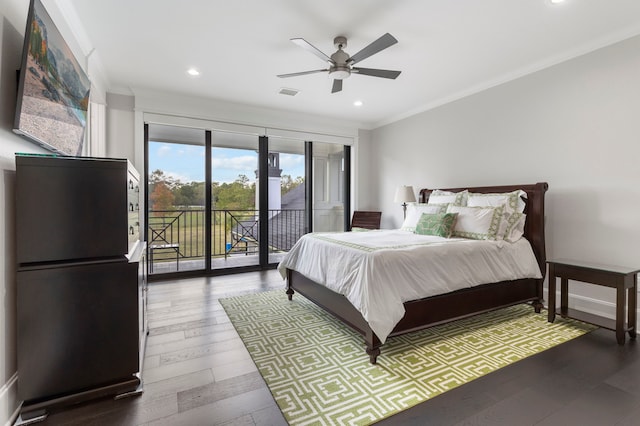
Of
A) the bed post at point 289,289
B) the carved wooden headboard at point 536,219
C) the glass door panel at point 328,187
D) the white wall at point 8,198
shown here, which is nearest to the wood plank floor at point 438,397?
the white wall at point 8,198

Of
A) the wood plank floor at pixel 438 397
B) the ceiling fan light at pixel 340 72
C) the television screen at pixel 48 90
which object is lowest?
the wood plank floor at pixel 438 397

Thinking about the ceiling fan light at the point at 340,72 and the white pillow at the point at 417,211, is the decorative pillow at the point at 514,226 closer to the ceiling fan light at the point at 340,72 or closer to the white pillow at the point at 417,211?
the white pillow at the point at 417,211

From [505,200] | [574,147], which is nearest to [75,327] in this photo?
[505,200]

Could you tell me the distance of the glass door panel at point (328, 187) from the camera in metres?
5.77

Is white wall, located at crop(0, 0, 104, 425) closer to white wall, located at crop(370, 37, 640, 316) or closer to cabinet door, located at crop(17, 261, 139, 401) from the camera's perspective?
cabinet door, located at crop(17, 261, 139, 401)

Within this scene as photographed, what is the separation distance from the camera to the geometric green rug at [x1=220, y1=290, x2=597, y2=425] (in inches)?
68.1

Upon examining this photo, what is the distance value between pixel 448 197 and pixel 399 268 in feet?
6.76

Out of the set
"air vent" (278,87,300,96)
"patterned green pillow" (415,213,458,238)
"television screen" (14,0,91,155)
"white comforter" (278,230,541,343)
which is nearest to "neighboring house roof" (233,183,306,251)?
"air vent" (278,87,300,96)

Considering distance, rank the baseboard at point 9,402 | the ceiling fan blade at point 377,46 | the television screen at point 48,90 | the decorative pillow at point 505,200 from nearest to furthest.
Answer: the baseboard at point 9,402
the television screen at point 48,90
the ceiling fan blade at point 377,46
the decorative pillow at point 505,200

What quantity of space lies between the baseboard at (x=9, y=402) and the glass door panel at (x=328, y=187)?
4.47 metres

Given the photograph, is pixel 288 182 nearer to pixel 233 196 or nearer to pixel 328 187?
pixel 328 187

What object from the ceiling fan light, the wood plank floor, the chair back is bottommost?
the wood plank floor

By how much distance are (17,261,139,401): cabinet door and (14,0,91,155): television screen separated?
0.84 m

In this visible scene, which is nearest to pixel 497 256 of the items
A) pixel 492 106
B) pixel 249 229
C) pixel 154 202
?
pixel 492 106
